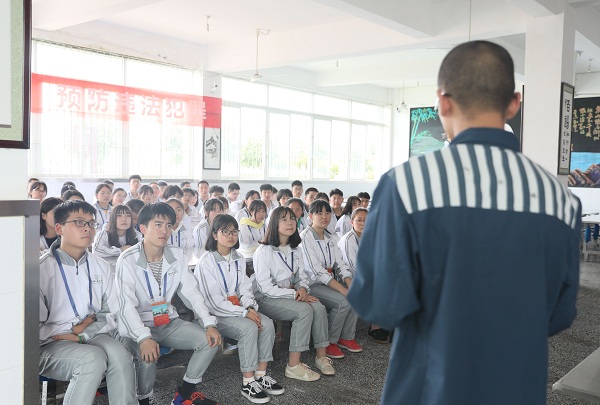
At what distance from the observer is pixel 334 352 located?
361 cm

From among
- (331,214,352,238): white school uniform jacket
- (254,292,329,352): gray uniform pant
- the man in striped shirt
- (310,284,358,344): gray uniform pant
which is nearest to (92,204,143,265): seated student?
(254,292,329,352): gray uniform pant

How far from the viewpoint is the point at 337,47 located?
708cm

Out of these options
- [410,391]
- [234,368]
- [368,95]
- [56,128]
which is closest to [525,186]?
[410,391]

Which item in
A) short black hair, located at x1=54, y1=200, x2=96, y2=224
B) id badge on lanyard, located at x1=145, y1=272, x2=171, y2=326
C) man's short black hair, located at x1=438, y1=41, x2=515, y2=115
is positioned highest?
man's short black hair, located at x1=438, y1=41, x2=515, y2=115

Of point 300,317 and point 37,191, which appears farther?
point 37,191

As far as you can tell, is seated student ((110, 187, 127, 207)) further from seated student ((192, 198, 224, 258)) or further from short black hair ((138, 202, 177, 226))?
short black hair ((138, 202, 177, 226))

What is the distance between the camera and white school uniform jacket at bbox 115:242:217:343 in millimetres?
2547

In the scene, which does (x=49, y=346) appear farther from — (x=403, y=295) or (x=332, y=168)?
(x=332, y=168)

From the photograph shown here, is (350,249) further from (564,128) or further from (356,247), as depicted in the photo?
(564,128)

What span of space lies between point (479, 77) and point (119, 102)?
7.06 metres

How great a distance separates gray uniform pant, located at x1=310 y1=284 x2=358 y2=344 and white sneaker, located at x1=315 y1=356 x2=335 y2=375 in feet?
0.83

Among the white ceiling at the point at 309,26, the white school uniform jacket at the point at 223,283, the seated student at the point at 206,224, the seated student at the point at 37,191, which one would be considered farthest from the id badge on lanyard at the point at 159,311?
the white ceiling at the point at 309,26

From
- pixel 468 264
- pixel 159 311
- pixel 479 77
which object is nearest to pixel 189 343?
pixel 159 311

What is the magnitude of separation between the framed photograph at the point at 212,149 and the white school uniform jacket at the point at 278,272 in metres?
5.49
